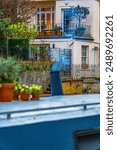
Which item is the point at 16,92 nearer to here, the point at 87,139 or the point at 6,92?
the point at 6,92

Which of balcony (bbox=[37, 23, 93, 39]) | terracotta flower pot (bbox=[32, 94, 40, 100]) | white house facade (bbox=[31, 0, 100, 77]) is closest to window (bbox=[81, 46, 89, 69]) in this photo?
white house facade (bbox=[31, 0, 100, 77])

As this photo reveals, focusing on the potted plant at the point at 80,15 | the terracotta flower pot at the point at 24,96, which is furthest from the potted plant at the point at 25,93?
the potted plant at the point at 80,15

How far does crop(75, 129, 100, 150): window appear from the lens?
8.67 ft

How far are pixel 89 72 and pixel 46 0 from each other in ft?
20.3

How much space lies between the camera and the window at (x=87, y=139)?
2.64m

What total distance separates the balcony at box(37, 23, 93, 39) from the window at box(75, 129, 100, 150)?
2467 cm

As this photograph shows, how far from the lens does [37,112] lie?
277 centimetres

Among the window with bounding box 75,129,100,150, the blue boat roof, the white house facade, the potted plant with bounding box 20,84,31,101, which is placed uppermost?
the white house facade

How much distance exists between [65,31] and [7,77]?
990 inches

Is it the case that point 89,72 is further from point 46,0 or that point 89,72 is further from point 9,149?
point 9,149

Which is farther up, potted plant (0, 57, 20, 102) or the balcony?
the balcony

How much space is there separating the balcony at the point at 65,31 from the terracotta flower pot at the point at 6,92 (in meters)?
23.9

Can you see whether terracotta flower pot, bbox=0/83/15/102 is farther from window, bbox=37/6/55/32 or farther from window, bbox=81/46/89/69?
window, bbox=37/6/55/32

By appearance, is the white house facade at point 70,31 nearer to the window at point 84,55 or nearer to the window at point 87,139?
the window at point 84,55
